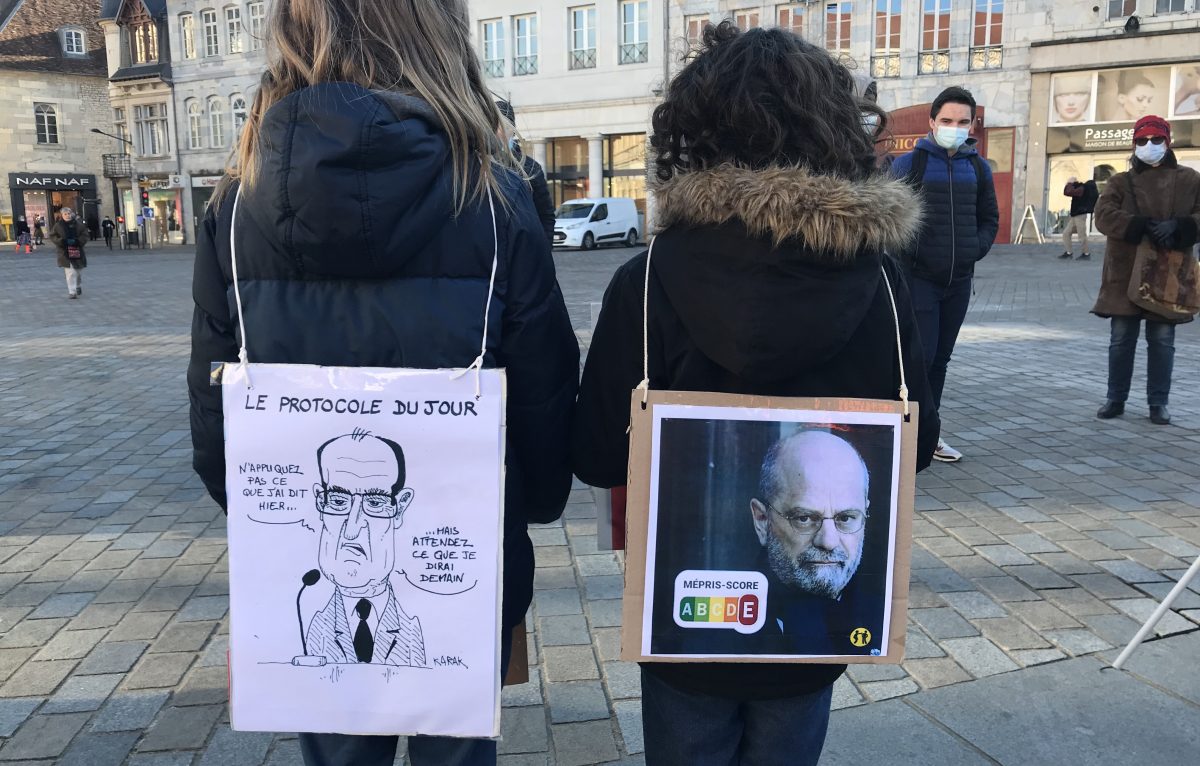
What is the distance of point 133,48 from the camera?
151 ft

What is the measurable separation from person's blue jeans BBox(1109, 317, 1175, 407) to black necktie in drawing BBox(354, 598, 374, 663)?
6152 millimetres

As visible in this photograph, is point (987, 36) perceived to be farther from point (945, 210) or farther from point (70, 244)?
point (945, 210)

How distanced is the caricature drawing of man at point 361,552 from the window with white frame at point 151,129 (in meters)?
48.9

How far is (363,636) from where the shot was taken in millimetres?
1720

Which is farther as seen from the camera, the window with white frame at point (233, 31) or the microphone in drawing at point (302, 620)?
the window with white frame at point (233, 31)

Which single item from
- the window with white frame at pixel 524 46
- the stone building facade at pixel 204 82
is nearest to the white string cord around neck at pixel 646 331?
the window with white frame at pixel 524 46

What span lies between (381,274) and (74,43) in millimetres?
55894

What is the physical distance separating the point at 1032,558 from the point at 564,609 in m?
2.05

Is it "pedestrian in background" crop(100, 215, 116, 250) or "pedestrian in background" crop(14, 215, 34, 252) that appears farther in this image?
"pedestrian in background" crop(100, 215, 116, 250)

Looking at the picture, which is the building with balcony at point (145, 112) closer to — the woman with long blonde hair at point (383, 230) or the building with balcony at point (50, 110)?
the building with balcony at point (50, 110)

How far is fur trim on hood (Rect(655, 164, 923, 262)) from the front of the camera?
5.19ft

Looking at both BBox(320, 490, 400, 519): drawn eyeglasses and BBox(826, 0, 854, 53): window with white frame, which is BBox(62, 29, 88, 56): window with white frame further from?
BBox(320, 490, 400, 519): drawn eyeglasses

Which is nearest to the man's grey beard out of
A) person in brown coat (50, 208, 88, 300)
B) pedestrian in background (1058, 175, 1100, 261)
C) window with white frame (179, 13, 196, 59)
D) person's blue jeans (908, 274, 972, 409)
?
person's blue jeans (908, 274, 972, 409)

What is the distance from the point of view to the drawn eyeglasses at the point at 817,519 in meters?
1.72
